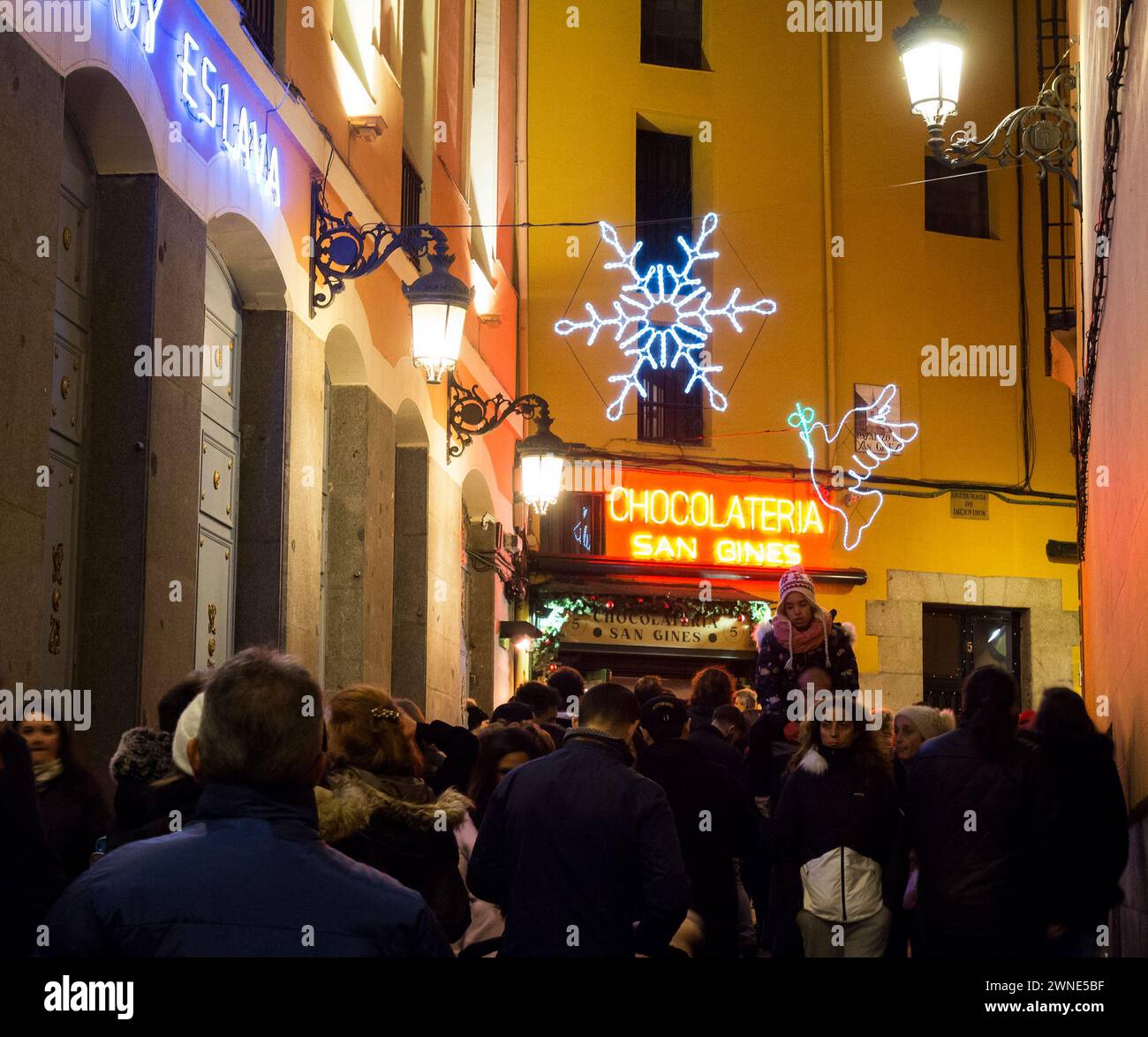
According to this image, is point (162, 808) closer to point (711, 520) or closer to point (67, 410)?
point (67, 410)

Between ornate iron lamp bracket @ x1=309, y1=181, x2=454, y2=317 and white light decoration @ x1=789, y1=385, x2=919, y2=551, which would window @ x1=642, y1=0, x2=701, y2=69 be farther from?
ornate iron lamp bracket @ x1=309, y1=181, x2=454, y2=317

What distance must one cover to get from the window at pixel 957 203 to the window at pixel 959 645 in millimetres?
5258

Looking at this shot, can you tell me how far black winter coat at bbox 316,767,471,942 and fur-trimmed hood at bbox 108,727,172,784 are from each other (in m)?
0.48

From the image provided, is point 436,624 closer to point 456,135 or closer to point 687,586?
point 456,135

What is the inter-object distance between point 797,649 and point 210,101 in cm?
401

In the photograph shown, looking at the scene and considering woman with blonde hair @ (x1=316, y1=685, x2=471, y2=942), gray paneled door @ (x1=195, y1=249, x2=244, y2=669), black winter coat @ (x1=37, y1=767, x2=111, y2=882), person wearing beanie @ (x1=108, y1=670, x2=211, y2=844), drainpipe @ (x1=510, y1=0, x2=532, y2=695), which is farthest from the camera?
drainpipe @ (x1=510, y1=0, x2=532, y2=695)

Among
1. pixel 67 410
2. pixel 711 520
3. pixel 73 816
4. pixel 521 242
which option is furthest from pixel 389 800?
pixel 711 520

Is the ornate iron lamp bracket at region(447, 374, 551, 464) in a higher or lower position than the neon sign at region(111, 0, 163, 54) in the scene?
lower

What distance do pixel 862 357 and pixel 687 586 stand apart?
13.3 ft

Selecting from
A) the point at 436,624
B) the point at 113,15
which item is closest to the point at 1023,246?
the point at 436,624

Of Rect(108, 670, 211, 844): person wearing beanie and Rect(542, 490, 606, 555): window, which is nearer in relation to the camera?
Rect(108, 670, 211, 844): person wearing beanie

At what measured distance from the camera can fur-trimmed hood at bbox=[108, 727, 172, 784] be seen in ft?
16.7

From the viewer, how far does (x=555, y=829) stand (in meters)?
5.58

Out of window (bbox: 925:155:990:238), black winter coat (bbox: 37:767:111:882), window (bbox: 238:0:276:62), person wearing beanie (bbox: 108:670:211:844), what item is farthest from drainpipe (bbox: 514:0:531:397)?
person wearing beanie (bbox: 108:670:211:844)
